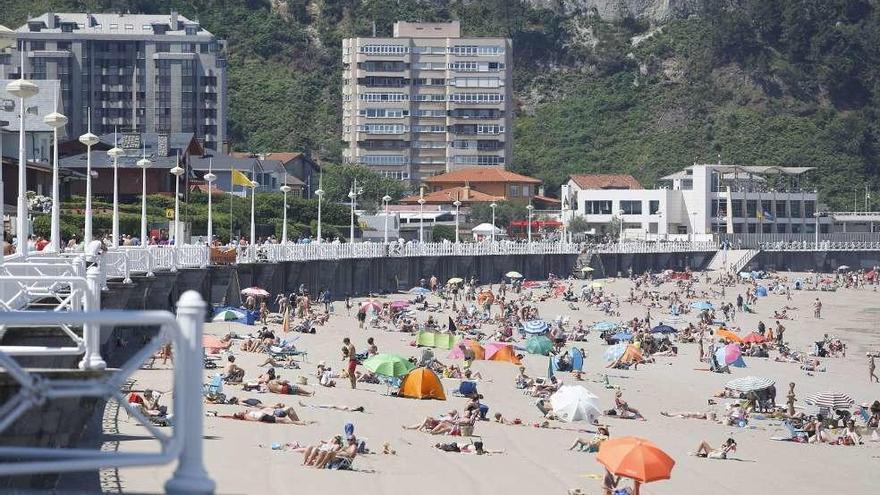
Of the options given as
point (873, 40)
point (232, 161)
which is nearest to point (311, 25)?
point (873, 40)

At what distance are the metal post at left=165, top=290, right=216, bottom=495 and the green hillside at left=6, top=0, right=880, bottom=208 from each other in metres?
119

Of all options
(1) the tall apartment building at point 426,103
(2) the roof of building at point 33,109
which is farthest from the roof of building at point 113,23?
(2) the roof of building at point 33,109

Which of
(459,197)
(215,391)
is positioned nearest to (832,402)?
(215,391)

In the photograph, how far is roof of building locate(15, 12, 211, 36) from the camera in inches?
4830

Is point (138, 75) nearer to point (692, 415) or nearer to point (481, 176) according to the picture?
point (481, 176)

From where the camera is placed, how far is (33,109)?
42.1 m

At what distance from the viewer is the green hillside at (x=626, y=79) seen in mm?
131000

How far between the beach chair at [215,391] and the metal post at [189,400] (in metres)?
17.4

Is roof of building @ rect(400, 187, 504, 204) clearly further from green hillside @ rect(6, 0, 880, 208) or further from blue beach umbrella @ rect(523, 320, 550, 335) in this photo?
blue beach umbrella @ rect(523, 320, 550, 335)

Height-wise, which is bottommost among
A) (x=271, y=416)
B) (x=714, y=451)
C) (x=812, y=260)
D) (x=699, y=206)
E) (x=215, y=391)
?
(x=714, y=451)

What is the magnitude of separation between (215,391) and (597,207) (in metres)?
84.3

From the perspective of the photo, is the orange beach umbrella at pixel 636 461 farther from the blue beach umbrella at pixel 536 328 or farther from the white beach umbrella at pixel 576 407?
the blue beach umbrella at pixel 536 328

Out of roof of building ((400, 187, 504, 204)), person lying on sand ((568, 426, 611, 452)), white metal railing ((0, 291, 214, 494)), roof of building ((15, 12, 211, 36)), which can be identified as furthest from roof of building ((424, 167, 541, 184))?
white metal railing ((0, 291, 214, 494))

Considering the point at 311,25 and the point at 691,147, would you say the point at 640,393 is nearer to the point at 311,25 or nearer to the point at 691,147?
the point at 691,147
